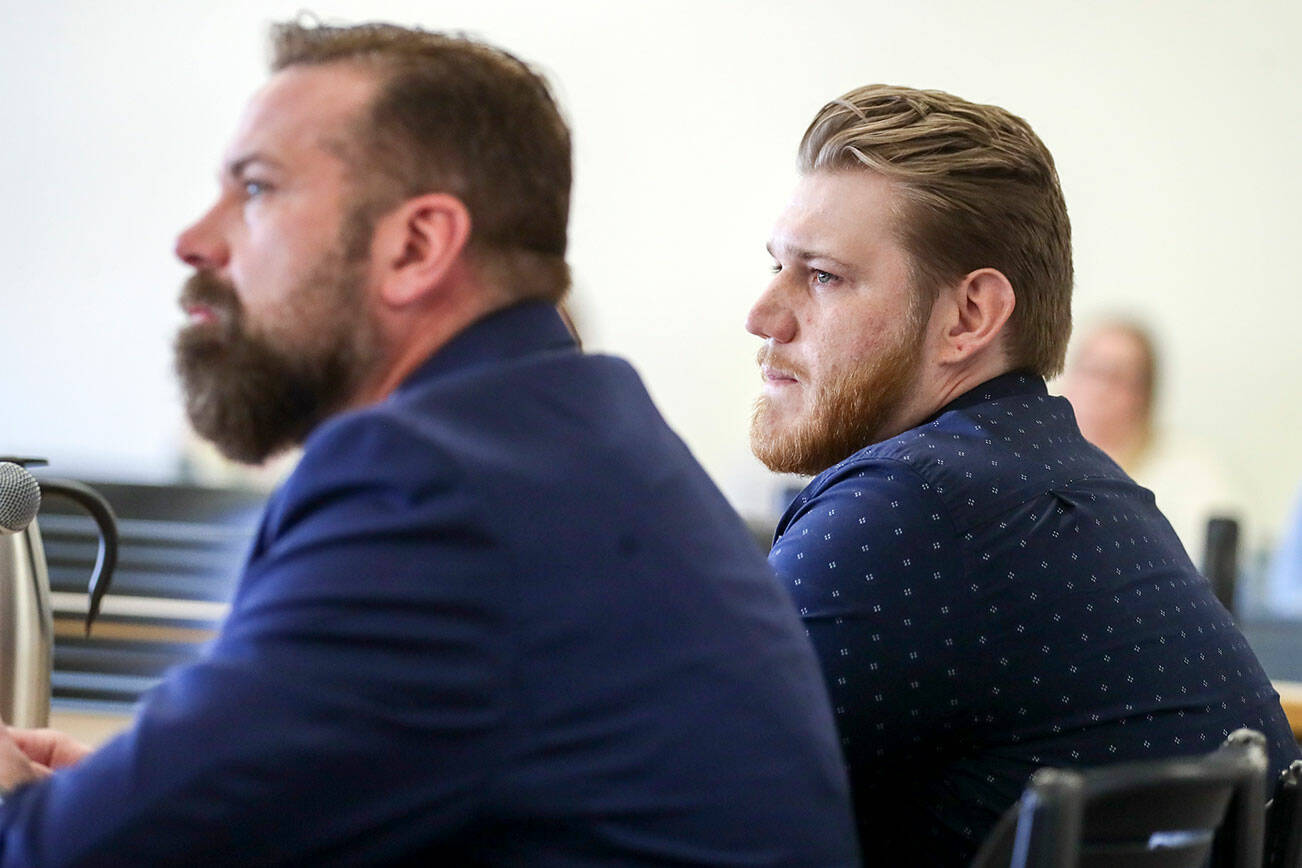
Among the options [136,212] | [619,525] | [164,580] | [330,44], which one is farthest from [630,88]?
[619,525]

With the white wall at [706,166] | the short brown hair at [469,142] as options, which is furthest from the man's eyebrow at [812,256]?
the white wall at [706,166]

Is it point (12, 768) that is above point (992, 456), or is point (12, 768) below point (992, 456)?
below

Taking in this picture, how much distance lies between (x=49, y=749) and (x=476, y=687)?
44 centimetres

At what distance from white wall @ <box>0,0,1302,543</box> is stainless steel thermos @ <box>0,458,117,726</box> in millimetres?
1818

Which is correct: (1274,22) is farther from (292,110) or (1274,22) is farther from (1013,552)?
(292,110)

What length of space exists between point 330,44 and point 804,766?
534mm

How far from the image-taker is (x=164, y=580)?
261 centimetres

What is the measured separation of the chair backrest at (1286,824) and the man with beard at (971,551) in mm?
66

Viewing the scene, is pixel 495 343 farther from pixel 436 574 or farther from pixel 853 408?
pixel 853 408

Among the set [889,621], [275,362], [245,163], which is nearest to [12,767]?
[275,362]

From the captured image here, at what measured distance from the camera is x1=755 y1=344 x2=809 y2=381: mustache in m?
1.47

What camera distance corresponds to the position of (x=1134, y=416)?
3.16m

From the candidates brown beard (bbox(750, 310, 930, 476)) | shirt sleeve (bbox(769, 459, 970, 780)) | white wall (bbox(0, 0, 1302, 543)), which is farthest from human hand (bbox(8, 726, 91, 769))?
white wall (bbox(0, 0, 1302, 543))

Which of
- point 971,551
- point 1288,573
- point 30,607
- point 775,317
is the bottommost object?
point 1288,573
